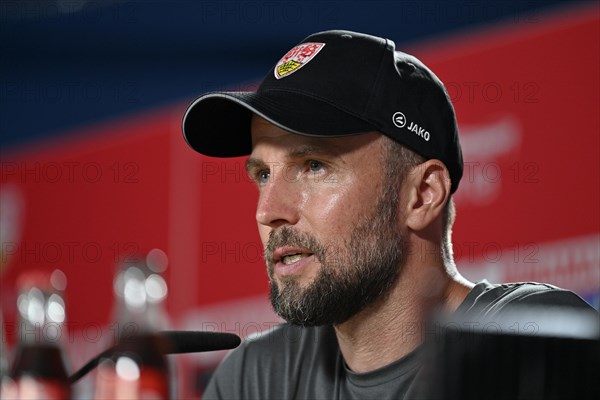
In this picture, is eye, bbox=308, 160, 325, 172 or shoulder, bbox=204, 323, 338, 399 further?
shoulder, bbox=204, 323, 338, 399

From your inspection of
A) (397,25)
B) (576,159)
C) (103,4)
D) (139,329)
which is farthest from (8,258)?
(139,329)

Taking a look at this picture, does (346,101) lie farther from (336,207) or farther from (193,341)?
(193,341)

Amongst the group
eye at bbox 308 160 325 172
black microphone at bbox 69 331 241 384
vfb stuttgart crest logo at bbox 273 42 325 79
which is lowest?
black microphone at bbox 69 331 241 384

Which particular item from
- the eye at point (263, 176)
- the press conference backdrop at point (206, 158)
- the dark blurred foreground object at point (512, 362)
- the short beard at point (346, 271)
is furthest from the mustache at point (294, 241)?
the dark blurred foreground object at point (512, 362)

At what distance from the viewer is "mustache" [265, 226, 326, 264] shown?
1157 mm

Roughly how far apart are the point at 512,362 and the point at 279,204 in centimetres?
72

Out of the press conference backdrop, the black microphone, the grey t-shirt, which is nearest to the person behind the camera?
the black microphone

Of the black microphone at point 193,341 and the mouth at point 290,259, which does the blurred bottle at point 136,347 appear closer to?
the black microphone at point 193,341

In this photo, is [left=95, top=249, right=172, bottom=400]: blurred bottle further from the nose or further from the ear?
the ear

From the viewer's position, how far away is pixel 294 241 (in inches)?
45.6

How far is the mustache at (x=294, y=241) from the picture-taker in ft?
3.80

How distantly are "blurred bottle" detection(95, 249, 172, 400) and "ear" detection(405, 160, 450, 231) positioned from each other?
1.23ft

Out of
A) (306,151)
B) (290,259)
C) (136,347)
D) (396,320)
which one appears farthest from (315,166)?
(136,347)

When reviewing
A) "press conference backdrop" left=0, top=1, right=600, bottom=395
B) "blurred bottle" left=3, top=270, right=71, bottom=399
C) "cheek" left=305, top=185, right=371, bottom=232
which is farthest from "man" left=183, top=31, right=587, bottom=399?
"press conference backdrop" left=0, top=1, right=600, bottom=395
